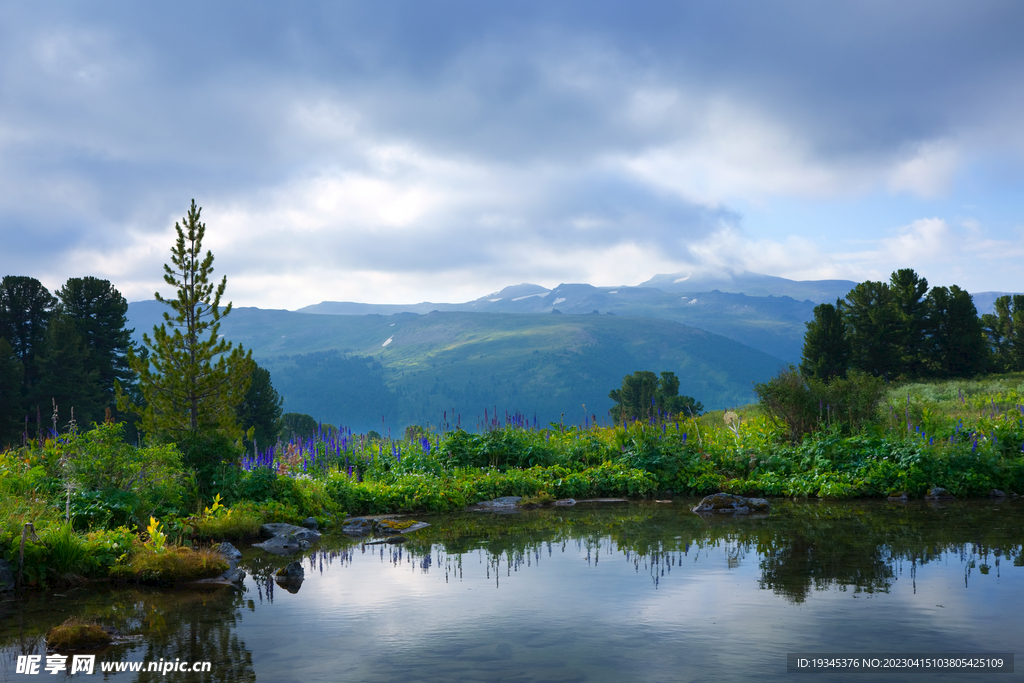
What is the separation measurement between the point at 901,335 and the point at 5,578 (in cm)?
4529

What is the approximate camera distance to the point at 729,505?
12219mm

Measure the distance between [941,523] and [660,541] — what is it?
433 centimetres

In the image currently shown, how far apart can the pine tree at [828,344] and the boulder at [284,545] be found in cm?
3715

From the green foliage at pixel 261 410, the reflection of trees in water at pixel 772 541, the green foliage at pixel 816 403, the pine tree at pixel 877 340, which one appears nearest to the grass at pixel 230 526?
the reflection of trees in water at pixel 772 541

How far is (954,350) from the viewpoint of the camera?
4194 cm

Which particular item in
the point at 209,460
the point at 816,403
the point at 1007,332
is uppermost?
the point at 1007,332

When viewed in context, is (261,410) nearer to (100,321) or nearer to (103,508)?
(100,321)

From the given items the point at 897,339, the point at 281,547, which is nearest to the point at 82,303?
the point at 281,547

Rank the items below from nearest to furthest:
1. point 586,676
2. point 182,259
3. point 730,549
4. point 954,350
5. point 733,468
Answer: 1. point 586,676
2. point 730,549
3. point 182,259
4. point 733,468
5. point 954,350

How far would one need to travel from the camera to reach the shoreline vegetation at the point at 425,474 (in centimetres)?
795

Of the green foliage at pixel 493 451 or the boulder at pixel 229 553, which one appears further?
the green foliage at pixel 493 451

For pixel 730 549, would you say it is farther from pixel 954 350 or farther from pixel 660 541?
A: pixel 954 350

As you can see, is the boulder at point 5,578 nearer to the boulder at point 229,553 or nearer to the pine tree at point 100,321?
the boulder at point 229,553

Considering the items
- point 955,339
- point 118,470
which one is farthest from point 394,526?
point 955,339
